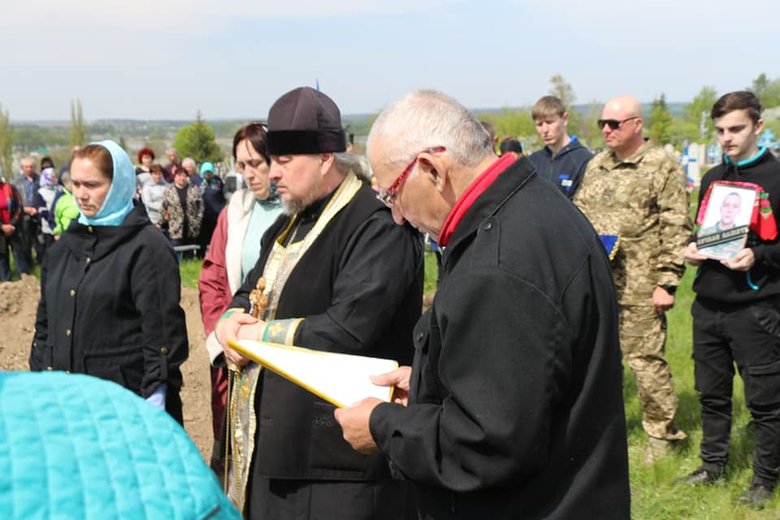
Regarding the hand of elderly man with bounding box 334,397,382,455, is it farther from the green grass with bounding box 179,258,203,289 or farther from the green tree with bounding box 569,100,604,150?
the green tree with bounding box 569,100,604,150

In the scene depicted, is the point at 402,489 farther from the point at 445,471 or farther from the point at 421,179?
the point at 421,179

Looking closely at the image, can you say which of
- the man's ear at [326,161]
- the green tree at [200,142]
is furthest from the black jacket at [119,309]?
the green tree at [200,142]

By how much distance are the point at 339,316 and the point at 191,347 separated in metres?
5.99

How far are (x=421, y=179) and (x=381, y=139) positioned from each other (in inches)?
6.1

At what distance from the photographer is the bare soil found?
623 cm

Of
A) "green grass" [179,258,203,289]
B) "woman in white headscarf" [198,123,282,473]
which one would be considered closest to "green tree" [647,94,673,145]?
"green grass" [179,258,203,289]

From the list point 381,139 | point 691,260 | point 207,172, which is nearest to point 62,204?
point 207,172

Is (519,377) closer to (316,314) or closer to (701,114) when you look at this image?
(316,314)

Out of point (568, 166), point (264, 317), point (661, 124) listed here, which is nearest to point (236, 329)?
point (264, 317)

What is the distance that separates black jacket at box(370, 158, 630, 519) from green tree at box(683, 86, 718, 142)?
75.2 meters

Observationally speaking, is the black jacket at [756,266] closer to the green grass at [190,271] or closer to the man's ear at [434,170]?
the man's ear at [434,170]

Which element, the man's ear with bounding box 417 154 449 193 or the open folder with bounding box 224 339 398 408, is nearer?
the man's ear with bounding box 417 154 449 193

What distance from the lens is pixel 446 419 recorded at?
1.76m

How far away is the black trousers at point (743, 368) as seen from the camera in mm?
4184
